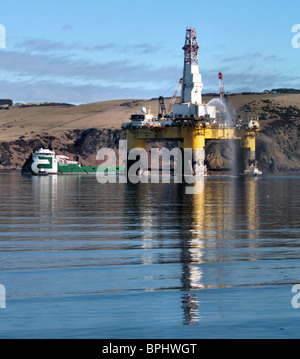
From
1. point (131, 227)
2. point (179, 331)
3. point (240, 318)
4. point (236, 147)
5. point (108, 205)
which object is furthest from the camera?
point (236, 147)

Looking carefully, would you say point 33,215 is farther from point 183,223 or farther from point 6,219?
point 183,223

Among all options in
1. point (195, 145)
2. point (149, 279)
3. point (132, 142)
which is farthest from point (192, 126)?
point (149, 279)

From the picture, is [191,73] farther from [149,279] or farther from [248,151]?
[149,279]

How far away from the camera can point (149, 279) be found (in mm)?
21734

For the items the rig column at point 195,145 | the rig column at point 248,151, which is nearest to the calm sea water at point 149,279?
the rig column at point 195,145

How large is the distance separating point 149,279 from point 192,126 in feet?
480

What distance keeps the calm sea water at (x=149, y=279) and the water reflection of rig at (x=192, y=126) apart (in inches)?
4974

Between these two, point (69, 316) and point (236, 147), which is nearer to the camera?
point (69, 316)

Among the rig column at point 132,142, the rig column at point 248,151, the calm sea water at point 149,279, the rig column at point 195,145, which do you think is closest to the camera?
the calm sea water at point 149,279

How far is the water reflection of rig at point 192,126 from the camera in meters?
167

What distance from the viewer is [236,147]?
620 feet

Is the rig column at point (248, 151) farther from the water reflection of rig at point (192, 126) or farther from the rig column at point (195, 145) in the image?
the rig column at point (195, 145)

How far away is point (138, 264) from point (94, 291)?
5.14 m

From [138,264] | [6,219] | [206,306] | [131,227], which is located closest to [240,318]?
[206,306]
